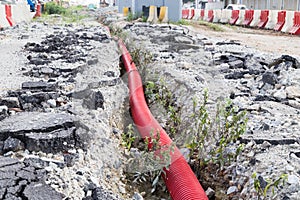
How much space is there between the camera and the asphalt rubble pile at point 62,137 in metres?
2.83

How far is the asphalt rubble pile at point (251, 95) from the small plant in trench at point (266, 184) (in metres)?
0.02

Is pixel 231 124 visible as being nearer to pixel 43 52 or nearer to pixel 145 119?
pixel 145 119

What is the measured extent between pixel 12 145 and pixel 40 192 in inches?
31.5

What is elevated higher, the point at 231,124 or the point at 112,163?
the point at 231,124

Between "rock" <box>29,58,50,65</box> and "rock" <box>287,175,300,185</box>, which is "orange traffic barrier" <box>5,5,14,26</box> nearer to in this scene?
"rock" <box>29,58,50,65</box>

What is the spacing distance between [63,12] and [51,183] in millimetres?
29846

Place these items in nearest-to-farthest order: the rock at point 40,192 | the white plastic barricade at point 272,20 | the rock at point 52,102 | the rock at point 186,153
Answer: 1. the rock at point 40,192
2. the rock at point 186,153
3. the rock at point 52,102
4. the white plastic barricade at point 272,20

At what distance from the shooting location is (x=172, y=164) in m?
3.56

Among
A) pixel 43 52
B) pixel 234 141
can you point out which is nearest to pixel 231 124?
pixel 234 141

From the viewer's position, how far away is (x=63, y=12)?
102 feet

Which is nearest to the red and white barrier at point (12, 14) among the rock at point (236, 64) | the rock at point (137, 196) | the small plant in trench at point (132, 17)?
the small plant in trench at point (132, 17)

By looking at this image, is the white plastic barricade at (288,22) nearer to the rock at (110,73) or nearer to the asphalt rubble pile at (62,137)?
the rock at (110,73)

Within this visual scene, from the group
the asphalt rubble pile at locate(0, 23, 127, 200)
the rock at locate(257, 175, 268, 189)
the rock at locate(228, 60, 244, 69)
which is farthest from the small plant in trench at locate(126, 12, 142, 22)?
the rock at locate(257, 175, 268, 189)

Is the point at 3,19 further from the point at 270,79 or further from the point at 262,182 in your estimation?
the point at 262,182
